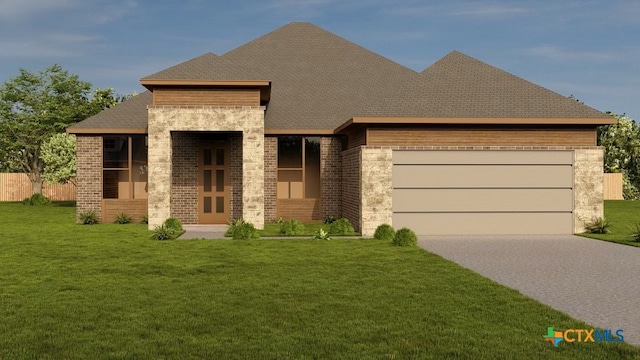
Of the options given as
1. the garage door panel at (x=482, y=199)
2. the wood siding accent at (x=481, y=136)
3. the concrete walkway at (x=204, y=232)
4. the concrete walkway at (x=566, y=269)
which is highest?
the wood siding accent at (x=481, y=136)

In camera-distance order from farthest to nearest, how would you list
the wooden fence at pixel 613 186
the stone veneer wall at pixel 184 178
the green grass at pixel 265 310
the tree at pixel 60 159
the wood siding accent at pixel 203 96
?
1. the wooden fence at pixel 613 186
2. the tree at pixel 60 159
3. the stone veneer wall at pixel 184 178
4. the wood siding accent at pixel 203 96
5. the green grass at pixel 265 310

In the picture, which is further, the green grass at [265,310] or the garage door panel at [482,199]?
the garage door panel at [482,199]

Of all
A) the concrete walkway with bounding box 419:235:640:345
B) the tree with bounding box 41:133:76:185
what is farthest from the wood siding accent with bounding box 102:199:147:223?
the tree with bounding box 41:133:76:185

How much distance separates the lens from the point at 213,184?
26.0m

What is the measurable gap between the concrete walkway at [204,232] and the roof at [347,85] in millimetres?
5499

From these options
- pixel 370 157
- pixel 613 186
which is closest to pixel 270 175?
pixel 370 157

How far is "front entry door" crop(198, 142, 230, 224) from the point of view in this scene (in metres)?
25.9

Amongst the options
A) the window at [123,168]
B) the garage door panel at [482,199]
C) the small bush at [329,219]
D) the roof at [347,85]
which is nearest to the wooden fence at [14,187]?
the window at [123,168]

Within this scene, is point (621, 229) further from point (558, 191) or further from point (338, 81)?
point (338, 81)

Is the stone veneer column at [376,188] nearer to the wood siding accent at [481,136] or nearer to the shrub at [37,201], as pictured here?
the wood siding accent at [481,136]

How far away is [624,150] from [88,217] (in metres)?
52.8

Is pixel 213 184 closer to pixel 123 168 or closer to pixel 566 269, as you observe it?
pixel 123 168

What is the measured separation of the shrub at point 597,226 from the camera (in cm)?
2160

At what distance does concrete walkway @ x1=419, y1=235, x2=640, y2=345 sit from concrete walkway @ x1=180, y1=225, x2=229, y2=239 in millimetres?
7293
